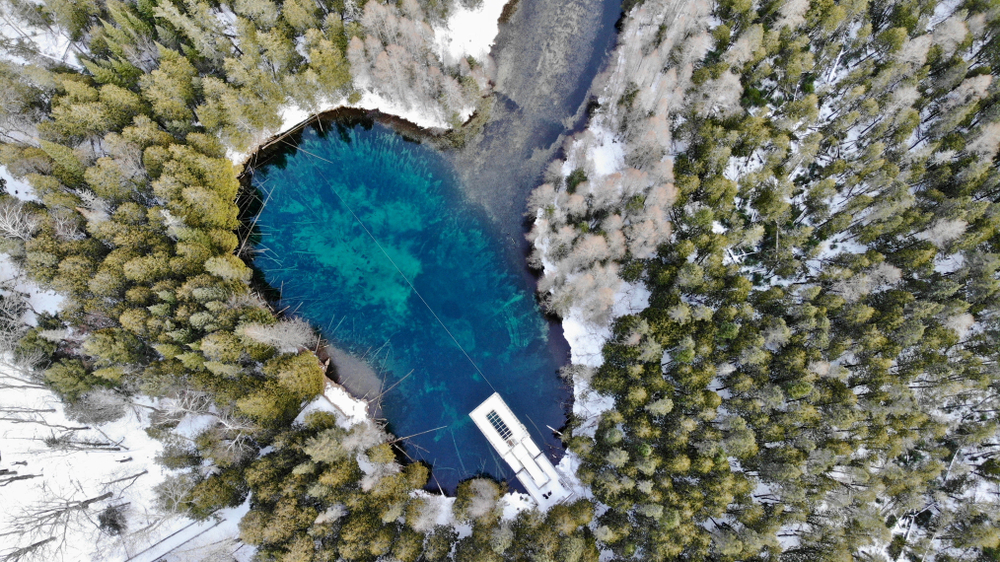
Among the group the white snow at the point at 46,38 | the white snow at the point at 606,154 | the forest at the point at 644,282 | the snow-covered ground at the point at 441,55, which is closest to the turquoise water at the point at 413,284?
the snow-covered ground at the point at 441,55

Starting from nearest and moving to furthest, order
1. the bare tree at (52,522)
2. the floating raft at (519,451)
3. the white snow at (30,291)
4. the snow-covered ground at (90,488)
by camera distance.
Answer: the bare tree at (52,522), the snow-covered ground at (90,488), the white snow at (30,291), the floating raft at (519,451)

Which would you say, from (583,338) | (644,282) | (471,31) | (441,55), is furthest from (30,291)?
(644,282)

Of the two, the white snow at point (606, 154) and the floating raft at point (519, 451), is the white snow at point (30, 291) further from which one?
the white snow at point (606, 154)

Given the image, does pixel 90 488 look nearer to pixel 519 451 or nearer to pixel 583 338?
pixel 519 451

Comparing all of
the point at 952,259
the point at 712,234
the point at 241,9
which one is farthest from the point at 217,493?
the point at 952,259

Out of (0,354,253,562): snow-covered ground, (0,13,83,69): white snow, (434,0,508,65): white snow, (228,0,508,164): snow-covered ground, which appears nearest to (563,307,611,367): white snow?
(228,0,508,164): snow-covered ground

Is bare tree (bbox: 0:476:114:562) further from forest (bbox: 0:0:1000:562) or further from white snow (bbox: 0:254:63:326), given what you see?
white snow (bbox: 0:254:63:326)
